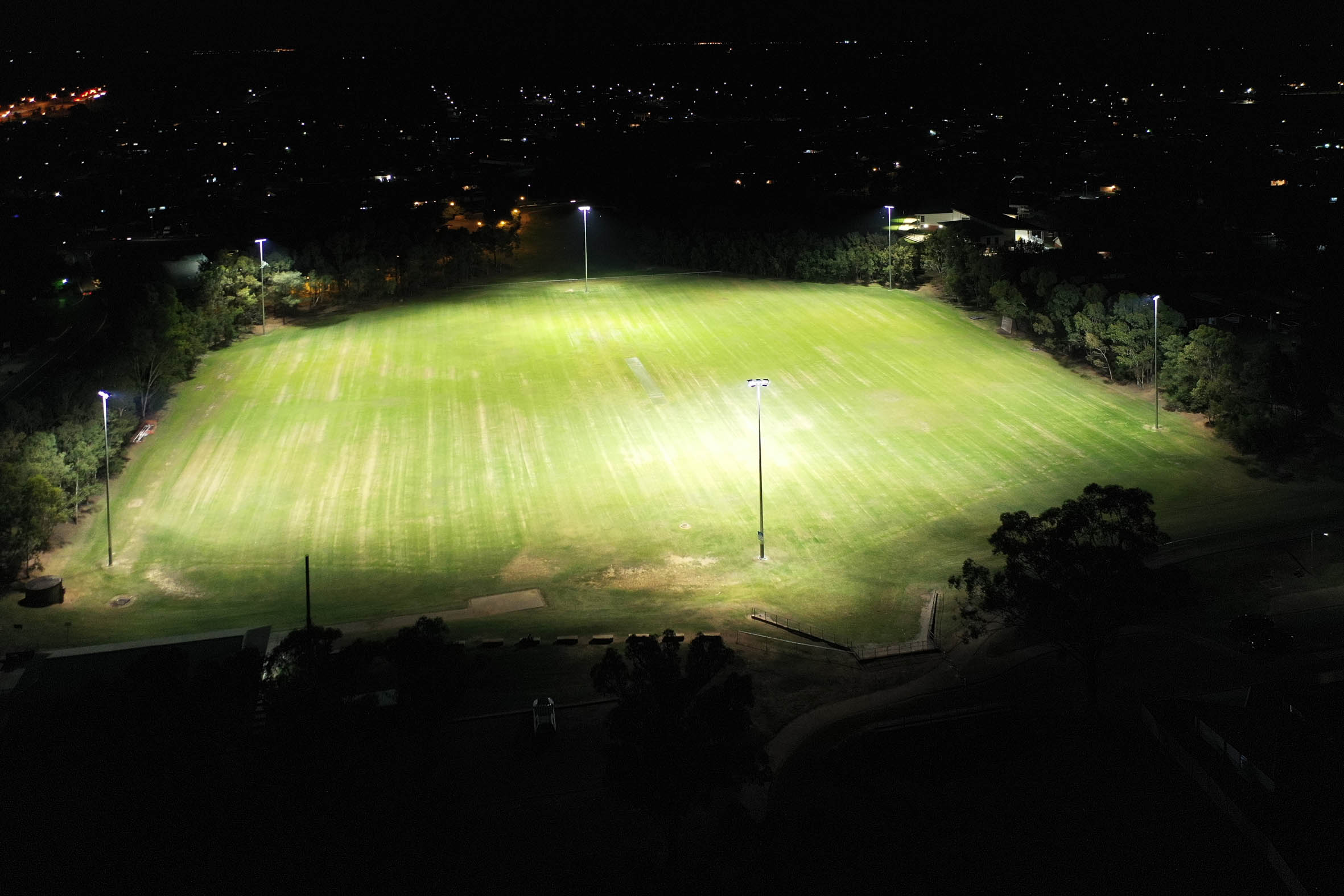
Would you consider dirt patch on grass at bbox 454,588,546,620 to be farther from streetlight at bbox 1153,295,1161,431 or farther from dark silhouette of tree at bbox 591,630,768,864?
streetlight at bbox 1153,295,1161,431

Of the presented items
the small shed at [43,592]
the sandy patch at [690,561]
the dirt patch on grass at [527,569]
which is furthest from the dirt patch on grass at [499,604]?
the small shed at [43,592]

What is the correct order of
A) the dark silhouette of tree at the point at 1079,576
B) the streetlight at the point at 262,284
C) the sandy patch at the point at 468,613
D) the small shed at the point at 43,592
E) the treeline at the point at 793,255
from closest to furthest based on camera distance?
the dark silhouette of tree at the point at 1079,576 → the sandy patch at the point at 468,613 → the small shed at the point at 43,592 → the streetlight at the point at 262,284 → the treeline at the point at 793,255

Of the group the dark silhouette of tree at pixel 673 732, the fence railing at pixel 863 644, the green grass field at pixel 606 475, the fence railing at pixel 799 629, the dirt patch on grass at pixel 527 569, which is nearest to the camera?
the dark silhouette of tree at pixel 673 732

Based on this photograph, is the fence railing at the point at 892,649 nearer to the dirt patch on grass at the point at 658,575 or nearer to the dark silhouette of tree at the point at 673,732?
the dirt patch on grass at the point at 658,575

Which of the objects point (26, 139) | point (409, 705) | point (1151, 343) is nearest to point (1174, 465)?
point (1151, 343)

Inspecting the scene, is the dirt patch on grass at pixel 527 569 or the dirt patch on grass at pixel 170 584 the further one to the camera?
the dirt patch on grass at pixel 527 569
